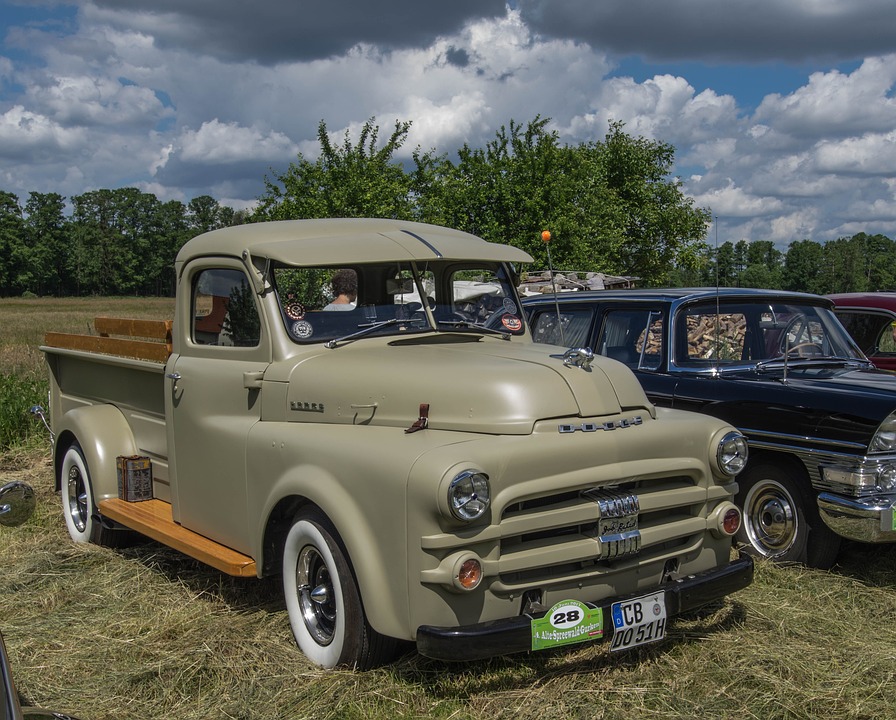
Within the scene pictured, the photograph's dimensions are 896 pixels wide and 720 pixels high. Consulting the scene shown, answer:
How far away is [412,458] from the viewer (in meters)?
3.51

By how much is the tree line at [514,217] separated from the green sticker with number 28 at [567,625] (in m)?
2.64

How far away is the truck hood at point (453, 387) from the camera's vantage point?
3.80 metres

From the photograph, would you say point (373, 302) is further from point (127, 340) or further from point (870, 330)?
point (870, 330)

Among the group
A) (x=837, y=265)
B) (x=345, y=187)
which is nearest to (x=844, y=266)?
(x=837, y=265)

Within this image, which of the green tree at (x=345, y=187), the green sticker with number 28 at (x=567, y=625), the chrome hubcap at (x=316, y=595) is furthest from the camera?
the green tree at (x=345, y=187)

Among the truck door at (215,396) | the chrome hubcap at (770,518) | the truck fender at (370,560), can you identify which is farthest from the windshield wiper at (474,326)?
the chrome hubcap at (770,518)

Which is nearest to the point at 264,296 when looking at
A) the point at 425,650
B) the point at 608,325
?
the point at 425,650

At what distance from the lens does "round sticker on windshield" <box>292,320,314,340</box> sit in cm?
459

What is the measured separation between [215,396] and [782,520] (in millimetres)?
3471

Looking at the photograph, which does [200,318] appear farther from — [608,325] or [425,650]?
[608,325]

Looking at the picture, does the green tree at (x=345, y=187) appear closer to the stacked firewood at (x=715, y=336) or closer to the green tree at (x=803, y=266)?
the stacked firewood at (x=715, y=336)

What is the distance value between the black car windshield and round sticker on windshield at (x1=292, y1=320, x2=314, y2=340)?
9.19 feet

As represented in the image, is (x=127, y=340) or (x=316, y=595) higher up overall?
(x=127, y=340)

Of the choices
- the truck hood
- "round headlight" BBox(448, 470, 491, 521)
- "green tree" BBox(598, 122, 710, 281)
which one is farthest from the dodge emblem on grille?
"green tree" BBox(598, 122, 710, 281)
